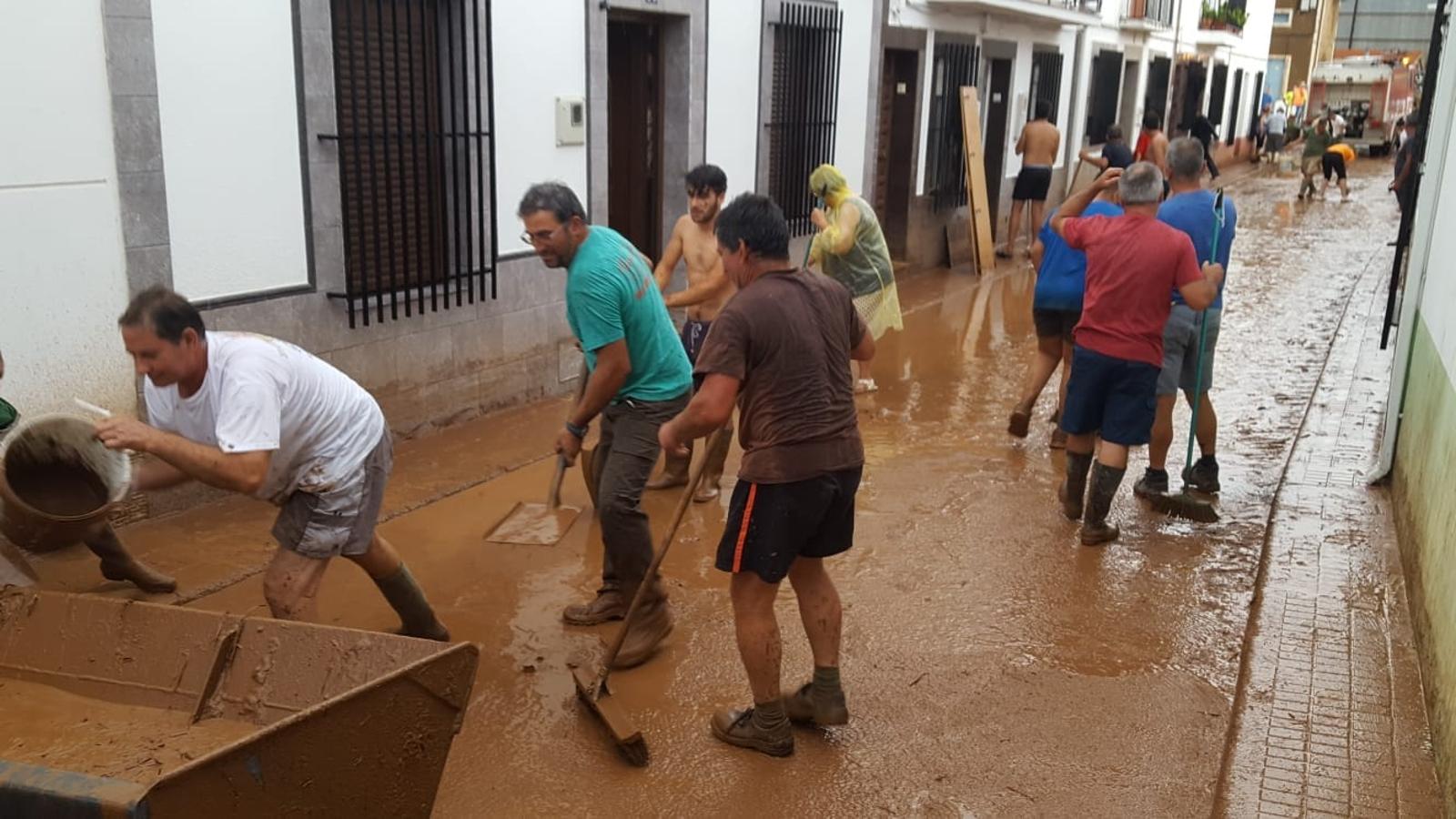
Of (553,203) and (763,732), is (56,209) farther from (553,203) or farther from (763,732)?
(763,732)

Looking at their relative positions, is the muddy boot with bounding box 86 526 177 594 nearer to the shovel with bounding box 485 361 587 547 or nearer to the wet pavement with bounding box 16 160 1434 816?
the wet pavement with bounding box 16 160 1434 816

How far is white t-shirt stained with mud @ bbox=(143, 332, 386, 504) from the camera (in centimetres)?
329

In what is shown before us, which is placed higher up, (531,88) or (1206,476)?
(531,88)

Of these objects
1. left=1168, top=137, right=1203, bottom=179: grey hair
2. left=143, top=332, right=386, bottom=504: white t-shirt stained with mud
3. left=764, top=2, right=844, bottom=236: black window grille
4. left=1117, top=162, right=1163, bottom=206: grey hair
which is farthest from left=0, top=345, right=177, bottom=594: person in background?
left=764, top=2, right=844, bottom=236: black window grille

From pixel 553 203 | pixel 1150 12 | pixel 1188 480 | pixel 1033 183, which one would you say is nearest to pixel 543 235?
pixel 553 203

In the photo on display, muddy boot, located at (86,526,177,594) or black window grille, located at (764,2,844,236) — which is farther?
black window grille, located at (764,2,844,236)

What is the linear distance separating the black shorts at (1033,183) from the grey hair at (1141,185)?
958 cm

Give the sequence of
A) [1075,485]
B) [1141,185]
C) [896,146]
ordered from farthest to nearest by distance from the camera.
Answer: [896,146], [1075,485], [1141,185]

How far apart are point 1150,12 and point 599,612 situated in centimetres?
1944

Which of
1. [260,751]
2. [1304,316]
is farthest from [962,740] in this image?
[1304,316]

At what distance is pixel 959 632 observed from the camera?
4609mm

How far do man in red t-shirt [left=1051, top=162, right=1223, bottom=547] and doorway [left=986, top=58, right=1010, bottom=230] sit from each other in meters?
9.90

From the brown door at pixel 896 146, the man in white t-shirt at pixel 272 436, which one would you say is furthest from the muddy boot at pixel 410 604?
the brown door at pixel 896 146

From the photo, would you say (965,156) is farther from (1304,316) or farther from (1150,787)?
(1150,787)
